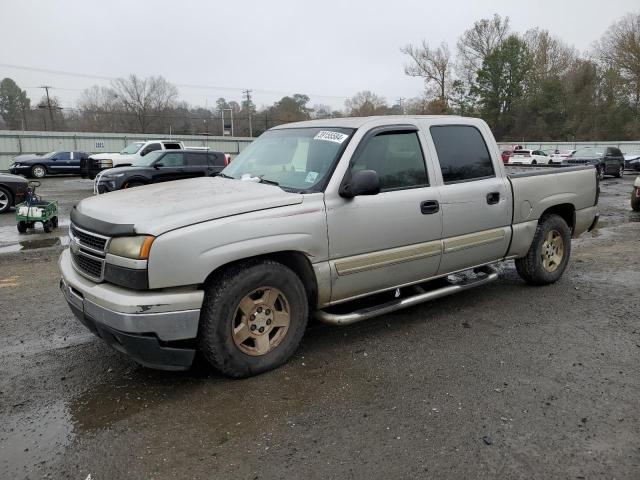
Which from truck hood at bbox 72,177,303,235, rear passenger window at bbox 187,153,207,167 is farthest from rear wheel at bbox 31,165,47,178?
truck hood at bbox 72,177,303,235

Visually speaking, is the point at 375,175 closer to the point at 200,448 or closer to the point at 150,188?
the point at 150,188

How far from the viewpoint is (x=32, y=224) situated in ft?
35.1

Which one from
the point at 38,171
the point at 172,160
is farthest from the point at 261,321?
the point at 38,171

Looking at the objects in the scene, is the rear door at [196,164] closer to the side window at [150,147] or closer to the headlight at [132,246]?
the side window at [150,147]

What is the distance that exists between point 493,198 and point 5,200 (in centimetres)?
1278

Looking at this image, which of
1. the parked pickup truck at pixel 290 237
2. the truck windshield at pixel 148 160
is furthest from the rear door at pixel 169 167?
the parked pickup truck at pixel 290 237

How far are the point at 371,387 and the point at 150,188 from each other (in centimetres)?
246

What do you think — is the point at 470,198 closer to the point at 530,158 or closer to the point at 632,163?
the point at 632,163

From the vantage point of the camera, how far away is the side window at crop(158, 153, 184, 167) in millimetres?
15445

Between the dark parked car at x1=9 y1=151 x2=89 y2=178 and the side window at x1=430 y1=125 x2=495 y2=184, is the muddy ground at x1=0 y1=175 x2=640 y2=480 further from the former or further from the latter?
the dark parked car at x1=9 y1=151 x2=89 y2=178

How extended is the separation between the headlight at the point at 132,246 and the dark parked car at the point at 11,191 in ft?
38.3

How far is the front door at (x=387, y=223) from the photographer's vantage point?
3.93 metres

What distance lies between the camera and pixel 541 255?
5.73 m

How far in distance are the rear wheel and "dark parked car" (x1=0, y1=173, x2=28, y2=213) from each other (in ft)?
53.2
